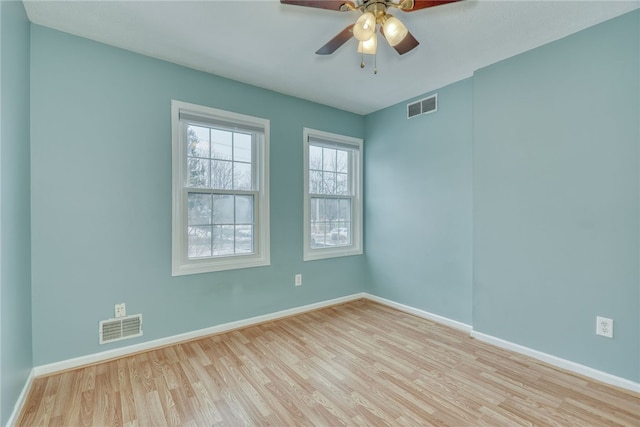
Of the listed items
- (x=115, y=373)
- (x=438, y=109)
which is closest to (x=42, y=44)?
(x=115, y=373)

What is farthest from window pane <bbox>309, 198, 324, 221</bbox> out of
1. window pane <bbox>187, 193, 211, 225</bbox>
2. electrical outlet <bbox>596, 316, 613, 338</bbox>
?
electrical outlet <bbox>596, 316, 613, 338</bbox>

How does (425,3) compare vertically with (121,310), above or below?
above

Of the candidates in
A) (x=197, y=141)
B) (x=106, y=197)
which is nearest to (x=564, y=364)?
(x=197, y=141)

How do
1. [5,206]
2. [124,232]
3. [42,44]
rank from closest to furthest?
[5,206], [42,44], [124,232]

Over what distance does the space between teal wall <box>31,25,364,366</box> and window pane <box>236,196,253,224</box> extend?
541 mm

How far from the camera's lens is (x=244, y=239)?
3.10 m

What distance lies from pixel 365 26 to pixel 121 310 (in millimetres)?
2759

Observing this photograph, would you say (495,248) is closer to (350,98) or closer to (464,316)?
(464,316)

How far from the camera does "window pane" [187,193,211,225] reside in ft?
9.05

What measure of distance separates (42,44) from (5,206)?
136cm

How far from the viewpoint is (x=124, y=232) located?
2.41 m

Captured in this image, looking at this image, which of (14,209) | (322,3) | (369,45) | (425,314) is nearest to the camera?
(322,3)

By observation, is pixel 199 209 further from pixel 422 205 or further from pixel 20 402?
pixel 422 205

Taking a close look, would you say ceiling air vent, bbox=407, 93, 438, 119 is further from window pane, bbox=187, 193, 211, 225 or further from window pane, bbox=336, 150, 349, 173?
window pane, bbox=187, 193, 211, 225
